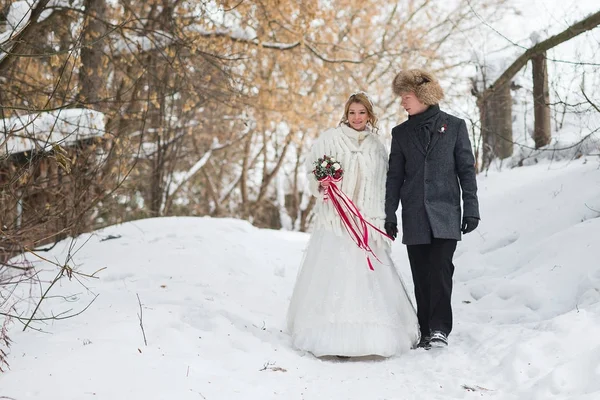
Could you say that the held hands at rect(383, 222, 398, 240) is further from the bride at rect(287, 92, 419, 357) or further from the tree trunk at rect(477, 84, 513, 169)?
the tree trunk at rect(477, 84, 513, 169)

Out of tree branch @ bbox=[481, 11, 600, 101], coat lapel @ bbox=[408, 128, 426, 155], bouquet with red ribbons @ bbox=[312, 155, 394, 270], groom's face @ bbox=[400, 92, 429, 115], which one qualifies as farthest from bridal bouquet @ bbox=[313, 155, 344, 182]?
tree branch @ bbox=[481, 11, 600, 101]

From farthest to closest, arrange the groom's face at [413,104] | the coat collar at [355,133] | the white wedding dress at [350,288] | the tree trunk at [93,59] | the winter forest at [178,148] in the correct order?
the tree trunk at [93,59] < the coat collar at [355,133] < the groom's face at [413,104] < the white wedding dress at [350,288] < the winter forest at [178,148]

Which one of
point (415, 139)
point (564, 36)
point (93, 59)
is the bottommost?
point (415, 139)

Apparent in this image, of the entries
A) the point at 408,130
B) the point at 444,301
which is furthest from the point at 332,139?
the point at 444,301

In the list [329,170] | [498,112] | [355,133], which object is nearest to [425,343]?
[329,170]

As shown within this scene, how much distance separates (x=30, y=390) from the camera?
298 cm

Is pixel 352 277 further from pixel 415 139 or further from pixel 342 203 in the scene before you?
pixel 415 139

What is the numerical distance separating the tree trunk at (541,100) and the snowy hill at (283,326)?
0.75m

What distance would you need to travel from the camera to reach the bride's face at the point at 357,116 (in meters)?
4.68

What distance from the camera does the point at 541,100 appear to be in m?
7.07

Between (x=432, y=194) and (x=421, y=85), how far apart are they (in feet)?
2.74

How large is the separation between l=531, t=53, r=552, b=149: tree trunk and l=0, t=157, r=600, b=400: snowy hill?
0.75m

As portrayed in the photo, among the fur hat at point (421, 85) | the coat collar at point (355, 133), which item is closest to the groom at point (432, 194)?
the fur hat at point (421, 85)

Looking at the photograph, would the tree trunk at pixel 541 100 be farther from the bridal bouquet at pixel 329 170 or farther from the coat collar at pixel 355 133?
the bridal bouquet at pixel 329 170
